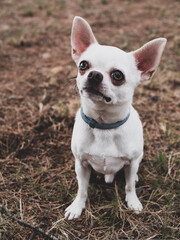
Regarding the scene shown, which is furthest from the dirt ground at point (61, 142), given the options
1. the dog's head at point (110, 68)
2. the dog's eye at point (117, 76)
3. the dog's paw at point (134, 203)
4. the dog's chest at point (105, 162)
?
the dog's eye at point (117, 76)

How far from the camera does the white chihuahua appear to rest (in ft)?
5.76

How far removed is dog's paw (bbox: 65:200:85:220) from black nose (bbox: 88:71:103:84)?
121 centimetres

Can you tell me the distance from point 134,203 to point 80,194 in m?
0.50

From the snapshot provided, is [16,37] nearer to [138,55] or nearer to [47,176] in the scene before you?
[47,176]

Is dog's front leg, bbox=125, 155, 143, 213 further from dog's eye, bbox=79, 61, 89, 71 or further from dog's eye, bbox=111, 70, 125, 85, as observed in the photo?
dog's eye, bbox=79, 61, 89, 71

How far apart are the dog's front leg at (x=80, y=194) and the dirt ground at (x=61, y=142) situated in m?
0.07

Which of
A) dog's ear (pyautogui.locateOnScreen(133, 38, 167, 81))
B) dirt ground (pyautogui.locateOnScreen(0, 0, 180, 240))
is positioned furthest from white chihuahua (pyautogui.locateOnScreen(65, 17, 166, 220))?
dirt ground (pyautogui.locateOnScreen(0, 0, 180, 240))

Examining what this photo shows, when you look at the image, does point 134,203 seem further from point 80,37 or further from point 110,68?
point 80,37

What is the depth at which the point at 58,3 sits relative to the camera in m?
6.99

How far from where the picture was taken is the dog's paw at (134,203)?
229 centimetres

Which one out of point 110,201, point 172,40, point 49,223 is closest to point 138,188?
point 110,201

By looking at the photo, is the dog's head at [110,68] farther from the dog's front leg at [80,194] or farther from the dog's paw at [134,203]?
the dog's paw at [134,203]

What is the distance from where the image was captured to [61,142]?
2.99 metres

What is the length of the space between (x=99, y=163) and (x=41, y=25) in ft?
15.4
